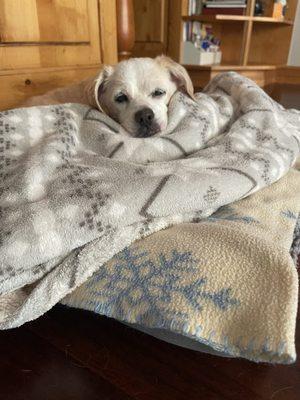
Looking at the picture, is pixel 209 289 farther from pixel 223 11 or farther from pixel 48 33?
pixel 223 11

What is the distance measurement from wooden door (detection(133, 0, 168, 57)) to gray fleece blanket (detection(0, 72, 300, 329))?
5.89 ft

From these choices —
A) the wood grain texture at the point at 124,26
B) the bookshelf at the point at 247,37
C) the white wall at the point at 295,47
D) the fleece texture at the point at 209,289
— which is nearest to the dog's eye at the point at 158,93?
the fleece texture at the point at 209,289

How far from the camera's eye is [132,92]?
1070mm

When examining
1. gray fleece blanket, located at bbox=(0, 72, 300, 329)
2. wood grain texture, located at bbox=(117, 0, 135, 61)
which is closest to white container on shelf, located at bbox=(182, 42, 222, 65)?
wood grain texture, located at bbox=(117, 0, 135, 61)

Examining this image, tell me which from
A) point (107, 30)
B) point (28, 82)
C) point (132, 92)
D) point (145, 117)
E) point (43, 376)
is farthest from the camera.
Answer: point (107, 30)

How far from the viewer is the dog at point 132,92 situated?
0.99 metres

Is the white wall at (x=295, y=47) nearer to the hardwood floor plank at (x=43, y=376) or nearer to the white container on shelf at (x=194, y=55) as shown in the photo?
the white container on shelf at (x=194, y=55)

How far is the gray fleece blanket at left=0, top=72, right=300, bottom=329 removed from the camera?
0.52 metres

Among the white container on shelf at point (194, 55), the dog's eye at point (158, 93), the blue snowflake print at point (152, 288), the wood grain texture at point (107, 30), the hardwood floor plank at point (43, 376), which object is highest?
the wood grain texture at point (107, 30)

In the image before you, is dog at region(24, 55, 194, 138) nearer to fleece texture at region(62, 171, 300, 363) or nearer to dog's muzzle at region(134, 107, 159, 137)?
dog's muzzle at region(134, 107, 159, 137)

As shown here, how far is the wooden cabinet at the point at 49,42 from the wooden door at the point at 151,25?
41.4 inches

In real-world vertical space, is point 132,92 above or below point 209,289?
above

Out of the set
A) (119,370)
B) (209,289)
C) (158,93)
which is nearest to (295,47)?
(158,93)

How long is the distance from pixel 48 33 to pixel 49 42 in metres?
0.03
